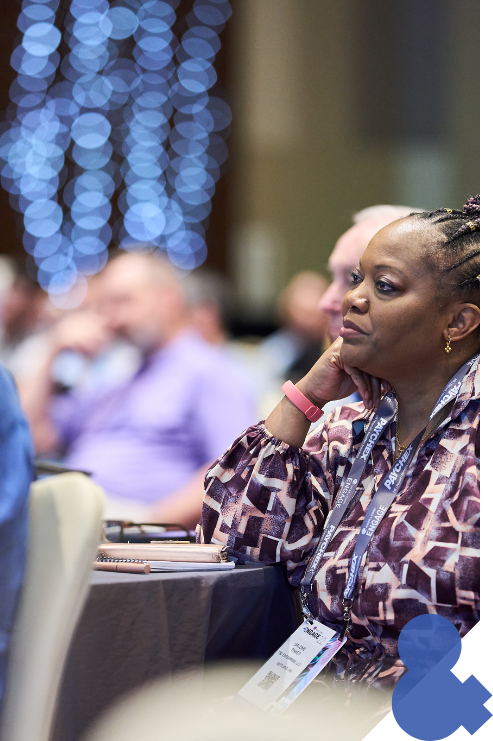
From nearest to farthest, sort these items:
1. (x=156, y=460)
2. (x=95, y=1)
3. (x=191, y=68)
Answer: (x=156, y=460) → (x=95, y=1) → (x=191, y=68)

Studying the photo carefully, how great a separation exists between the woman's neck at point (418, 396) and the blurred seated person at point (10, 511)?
0.76 metres

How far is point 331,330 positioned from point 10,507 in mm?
1312

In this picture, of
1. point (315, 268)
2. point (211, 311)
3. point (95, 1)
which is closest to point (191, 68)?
point (95, 1)

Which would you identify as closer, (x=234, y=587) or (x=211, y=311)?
(x=234, y=587)

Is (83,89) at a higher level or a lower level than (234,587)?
higher

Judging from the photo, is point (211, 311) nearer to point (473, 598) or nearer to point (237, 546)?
point (237, 546)

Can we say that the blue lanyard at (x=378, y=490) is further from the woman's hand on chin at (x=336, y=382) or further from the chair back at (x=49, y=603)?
the chair back at (x=49, y=603)

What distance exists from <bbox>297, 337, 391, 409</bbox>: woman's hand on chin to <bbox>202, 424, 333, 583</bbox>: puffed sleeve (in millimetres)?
117

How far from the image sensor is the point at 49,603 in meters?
1.04

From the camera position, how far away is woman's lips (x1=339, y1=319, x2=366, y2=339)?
149cm

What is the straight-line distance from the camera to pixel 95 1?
7.30 metres

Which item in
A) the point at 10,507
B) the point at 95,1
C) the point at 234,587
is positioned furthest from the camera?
the point at 95,1

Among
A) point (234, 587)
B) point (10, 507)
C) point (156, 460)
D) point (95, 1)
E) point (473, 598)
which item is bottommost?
point (156, 460)

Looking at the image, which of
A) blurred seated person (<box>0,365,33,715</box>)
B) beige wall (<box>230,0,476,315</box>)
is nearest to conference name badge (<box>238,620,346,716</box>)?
blurred seated person (<box>0,365,33,715</box>)
